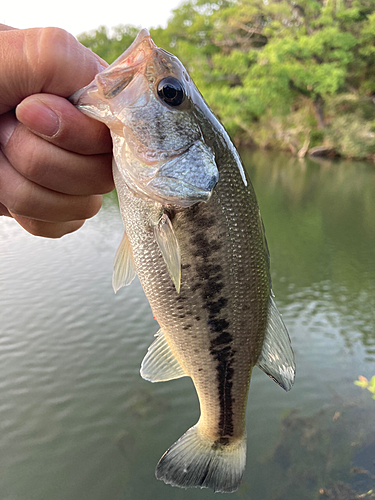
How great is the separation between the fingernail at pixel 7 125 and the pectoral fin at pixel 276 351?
1.35 metres

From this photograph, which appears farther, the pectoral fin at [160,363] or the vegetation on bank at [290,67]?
the vegetation on bank at [290,67]

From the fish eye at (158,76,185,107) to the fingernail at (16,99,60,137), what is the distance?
42 centimetres

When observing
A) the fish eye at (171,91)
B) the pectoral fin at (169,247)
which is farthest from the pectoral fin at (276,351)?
the fish eye at (171,91)

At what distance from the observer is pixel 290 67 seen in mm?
27922

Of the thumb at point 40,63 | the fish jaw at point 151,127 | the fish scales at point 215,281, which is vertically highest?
the thumb at point 40,63

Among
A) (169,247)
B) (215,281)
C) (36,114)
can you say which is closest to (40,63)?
(36,114)

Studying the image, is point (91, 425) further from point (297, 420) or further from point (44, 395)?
point (297, 420)

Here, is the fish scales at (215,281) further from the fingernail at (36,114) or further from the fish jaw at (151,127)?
the fingernail at (36,114)

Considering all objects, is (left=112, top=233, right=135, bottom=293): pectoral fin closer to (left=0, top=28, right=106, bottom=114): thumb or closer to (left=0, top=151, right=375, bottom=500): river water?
(left=0, top=28, right=106, bottom=114): thumb

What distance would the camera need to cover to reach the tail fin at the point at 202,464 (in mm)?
1829

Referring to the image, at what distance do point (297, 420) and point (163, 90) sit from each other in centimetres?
529

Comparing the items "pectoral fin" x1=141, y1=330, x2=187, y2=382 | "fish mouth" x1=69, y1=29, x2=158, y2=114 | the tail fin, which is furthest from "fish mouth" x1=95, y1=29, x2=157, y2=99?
the tail fin

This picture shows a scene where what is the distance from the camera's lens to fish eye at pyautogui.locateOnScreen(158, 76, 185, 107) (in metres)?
1.45

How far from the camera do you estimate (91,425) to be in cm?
540
